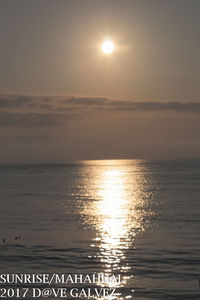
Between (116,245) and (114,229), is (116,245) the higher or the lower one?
the lower one

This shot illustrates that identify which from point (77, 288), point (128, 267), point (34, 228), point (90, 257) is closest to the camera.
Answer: point (77, 288)

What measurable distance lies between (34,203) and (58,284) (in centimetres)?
4645

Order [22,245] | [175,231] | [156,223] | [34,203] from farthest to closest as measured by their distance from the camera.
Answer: [34,203] → [156,223] → [175,231] → [22,245]

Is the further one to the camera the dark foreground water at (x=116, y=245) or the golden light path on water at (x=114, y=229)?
the golden light path on water at (x=114, y=229)

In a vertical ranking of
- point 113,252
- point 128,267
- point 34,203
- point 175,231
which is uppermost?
point 34,203

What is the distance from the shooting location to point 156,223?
48.3 meters

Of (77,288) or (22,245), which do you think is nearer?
(77,288)

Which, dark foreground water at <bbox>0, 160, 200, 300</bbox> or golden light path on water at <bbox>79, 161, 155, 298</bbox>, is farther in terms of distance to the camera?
golden light path on water at <bbox>79, 161, 155, 298</bbox>

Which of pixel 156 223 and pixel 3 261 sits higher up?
pixel 156 223

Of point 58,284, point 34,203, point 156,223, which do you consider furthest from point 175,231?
point 34,203

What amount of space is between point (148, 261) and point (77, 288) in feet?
24.3

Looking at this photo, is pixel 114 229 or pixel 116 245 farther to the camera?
pixel 114 229

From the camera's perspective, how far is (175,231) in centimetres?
4206

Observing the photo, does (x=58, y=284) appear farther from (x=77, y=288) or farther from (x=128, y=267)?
(x=128, y=267)
